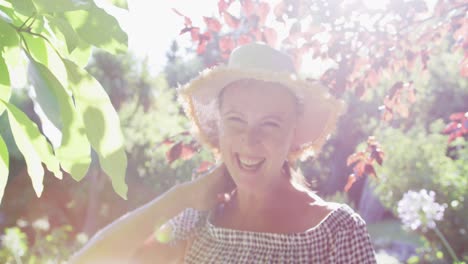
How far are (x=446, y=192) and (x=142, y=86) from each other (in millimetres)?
7623

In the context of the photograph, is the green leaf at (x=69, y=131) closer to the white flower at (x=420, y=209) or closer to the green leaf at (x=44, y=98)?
the green leaf at (x=44, y=98)

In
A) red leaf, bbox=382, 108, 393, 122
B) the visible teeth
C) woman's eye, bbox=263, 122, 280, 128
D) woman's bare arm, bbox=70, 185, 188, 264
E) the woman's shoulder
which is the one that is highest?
red leaf, bbox=382, 108, 393, 122

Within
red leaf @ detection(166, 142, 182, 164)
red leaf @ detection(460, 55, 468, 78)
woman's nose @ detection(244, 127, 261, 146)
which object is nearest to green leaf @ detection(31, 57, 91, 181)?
woman's nose @ detection(244, 127, 261, 146)

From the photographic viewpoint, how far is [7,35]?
625 millimetres

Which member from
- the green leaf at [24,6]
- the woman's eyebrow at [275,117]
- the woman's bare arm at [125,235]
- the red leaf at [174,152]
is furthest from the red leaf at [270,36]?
the green leaf at [24,6]

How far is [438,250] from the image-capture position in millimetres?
7680

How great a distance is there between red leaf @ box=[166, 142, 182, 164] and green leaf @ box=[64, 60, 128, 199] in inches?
74.9

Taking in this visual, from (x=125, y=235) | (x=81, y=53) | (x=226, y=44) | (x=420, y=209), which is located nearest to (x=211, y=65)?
(x=226, y=44)

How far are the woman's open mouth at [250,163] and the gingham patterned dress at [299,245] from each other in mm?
245

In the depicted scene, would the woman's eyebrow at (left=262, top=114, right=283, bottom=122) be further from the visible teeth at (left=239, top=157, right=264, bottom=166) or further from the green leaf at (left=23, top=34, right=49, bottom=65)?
the green leaf at (left=23, top=34, right=49, bottom=65)

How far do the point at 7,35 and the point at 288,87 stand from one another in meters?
1.40

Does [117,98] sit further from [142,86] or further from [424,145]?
[424,145]

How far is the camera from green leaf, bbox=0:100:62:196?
26.5 inches

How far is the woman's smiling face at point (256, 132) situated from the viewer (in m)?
1.85
